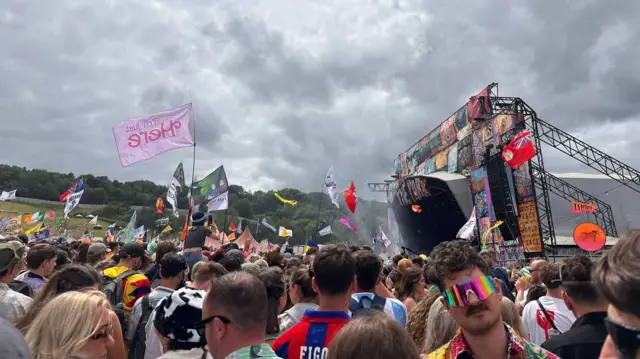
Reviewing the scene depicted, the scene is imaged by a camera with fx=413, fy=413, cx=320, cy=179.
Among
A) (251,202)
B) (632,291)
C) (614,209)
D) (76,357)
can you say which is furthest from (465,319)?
(251,202)

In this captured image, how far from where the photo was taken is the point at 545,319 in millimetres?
4133

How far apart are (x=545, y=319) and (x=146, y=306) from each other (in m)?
4.01

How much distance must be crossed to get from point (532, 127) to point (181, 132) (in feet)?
65.0

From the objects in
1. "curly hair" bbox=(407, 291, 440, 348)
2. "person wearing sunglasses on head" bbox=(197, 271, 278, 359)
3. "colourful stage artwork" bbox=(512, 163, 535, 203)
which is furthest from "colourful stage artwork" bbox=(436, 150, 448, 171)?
"person wearing sunglasses on head" bbox=(197, 271, 278, 359)

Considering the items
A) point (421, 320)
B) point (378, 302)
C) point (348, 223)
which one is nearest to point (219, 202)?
point (378, 302)

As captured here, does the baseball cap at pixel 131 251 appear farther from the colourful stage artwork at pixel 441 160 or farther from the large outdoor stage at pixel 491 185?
the colourful stage artwork at pixel 441 160

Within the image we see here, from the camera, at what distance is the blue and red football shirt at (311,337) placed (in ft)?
9.35

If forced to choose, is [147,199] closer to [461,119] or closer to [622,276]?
[461,119]

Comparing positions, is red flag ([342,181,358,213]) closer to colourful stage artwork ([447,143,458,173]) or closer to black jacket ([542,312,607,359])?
colourful stage artwork ([447,143,458,173])

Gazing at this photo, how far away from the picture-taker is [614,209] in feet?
101

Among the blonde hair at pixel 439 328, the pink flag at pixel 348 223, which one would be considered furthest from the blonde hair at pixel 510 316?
the pink flag at pixel 348 223

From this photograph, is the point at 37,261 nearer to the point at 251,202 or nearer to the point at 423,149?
the point at 423,149

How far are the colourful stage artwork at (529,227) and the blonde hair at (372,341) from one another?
75.8 ft

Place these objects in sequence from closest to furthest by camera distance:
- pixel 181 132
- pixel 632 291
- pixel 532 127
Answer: pixel 632 291
pixel 181 132
pixel 532 127
